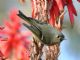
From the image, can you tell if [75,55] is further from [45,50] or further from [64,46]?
[45,50]

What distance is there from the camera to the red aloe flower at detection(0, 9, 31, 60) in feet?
2.66

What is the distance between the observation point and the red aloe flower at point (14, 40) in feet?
2.66

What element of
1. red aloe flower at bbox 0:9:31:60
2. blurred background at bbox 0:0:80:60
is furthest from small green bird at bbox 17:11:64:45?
blurred background at bbox 0:0:80:60

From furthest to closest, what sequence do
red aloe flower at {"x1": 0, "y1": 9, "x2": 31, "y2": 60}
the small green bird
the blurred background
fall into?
the blurred background
red aloe flower at {"x1": 0, "y1": 9, "x2": 31, "y2": 60}
the small green bird

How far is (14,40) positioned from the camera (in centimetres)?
84

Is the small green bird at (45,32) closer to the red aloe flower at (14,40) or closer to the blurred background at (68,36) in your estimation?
the red aloe flower at (14,40)

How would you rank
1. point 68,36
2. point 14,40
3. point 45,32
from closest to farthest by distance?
point 45,32 < point 14,40 < point 68,36

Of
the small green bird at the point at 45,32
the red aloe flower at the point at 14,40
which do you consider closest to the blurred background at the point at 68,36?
the red aloe flower at the point at 14,40

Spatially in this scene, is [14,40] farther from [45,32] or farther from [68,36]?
[45,32]

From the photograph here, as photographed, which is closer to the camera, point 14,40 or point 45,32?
point 45,32

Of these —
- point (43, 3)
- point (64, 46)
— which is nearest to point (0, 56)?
point (43, 3)

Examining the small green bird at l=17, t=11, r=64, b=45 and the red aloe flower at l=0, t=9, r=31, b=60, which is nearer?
the small green bird at l=17, t=11, r=64, b=45

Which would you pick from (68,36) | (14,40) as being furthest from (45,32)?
(68,36)

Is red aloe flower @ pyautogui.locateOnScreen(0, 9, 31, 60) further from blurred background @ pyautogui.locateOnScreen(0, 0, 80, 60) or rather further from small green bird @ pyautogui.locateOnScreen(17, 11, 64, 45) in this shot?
small green bird @ pyautogui.locateOnScreen(17, 11, 64, 45)
